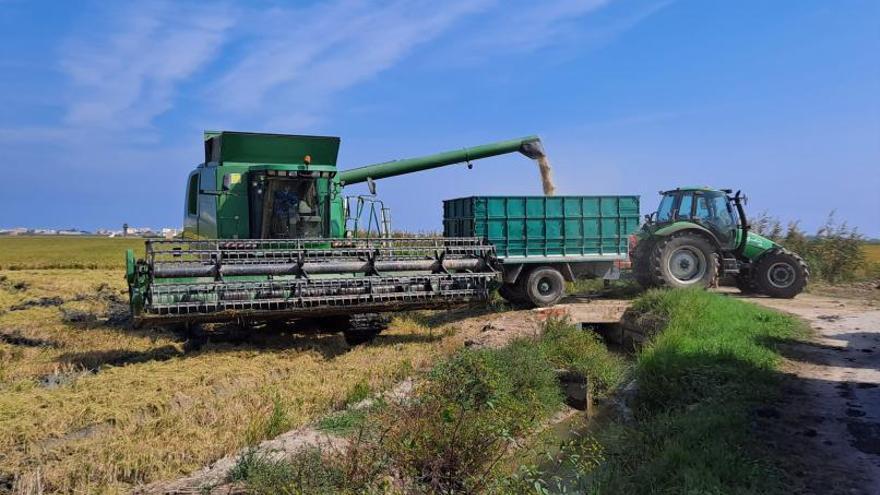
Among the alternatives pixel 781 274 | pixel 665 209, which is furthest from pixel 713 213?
pixel 781 274

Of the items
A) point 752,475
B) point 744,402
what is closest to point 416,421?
point 752,475

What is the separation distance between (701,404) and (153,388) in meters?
5.34

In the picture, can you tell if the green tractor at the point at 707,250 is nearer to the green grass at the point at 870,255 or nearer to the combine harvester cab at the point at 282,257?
the combine harvester cab at the point at 282,257

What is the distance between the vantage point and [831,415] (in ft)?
19.5

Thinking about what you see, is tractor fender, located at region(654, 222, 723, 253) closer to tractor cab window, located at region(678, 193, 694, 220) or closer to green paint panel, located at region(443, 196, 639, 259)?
tractor cab window, located at region(678, 193, 694, 220)

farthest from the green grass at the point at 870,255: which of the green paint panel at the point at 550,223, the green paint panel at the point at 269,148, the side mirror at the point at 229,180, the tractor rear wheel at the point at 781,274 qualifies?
the side mirror at the point at 229,180

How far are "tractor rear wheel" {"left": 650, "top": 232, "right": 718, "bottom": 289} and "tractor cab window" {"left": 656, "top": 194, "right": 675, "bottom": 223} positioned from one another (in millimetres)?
979

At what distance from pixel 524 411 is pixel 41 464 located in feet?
12.6

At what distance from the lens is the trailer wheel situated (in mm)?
11844

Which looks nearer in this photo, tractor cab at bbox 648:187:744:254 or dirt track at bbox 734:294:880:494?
dirt track at bbox 734:294:880:494

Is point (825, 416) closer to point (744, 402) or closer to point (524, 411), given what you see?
point (744, 402)

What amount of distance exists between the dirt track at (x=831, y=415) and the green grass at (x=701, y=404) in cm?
20

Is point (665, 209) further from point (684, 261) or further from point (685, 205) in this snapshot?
point (684, 261)

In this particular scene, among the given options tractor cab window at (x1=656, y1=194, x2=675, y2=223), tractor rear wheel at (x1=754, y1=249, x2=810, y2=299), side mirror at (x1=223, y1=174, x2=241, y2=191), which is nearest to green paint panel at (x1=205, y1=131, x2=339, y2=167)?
side mirror at (x1=223, y1=174, x2=241, y2=191)
